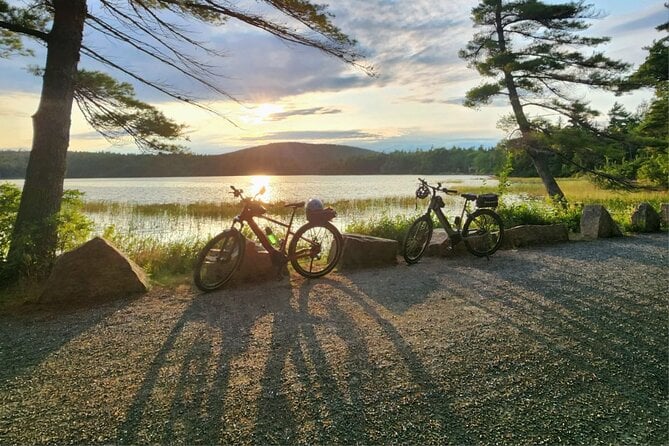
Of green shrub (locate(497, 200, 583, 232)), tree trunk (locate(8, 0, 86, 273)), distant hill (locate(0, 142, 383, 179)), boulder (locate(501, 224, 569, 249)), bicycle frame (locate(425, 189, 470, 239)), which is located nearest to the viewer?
tree trunk (locate(8, 0, 86, 273))

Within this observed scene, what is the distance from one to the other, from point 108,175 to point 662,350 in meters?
66.5

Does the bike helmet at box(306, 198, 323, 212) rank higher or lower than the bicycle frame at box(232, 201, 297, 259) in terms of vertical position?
higher

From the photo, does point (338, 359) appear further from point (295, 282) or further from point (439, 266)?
point (439, 266)

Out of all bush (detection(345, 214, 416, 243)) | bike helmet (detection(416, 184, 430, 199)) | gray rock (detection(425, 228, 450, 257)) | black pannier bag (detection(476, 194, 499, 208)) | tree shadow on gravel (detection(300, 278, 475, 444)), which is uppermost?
bike helmet (detection(416, 184, 430, 199))

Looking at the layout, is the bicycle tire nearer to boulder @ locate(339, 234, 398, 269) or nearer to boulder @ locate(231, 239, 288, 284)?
boulder @ locate(339, 234, 398, 269)

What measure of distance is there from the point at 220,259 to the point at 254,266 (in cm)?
54

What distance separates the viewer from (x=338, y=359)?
297 centimetres

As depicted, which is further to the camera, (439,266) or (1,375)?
(439,266)

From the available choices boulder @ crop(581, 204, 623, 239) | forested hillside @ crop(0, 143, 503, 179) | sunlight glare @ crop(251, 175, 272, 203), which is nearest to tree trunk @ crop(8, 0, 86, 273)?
sunlight glare @ crop(251, 175, 272, 203)

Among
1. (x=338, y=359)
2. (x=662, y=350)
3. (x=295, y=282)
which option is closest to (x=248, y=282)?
(x=295, y=282)

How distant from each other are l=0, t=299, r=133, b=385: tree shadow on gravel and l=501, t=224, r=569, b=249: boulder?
6.65m

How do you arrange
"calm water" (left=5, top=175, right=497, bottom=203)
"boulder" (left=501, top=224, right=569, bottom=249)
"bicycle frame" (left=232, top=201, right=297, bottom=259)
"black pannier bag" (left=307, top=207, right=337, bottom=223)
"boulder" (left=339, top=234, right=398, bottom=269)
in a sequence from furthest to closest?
1. "calm water" (left=5, top=175, right=497, bottom=203)
2. "boulder" (left=501, top=224, right=569, bottom=249)
3. "boulder" (left=339, top=234, right=398, bottom=269)
4. "black pannier bag" (left=307, top=207, right=337, bottom=223)
5. "bicycle frame" (left=232, top=201, right=297, bottom=259)

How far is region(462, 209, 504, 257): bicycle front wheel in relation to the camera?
675 cm

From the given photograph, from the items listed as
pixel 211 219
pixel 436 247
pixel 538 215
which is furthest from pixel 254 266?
pixel 211 219
